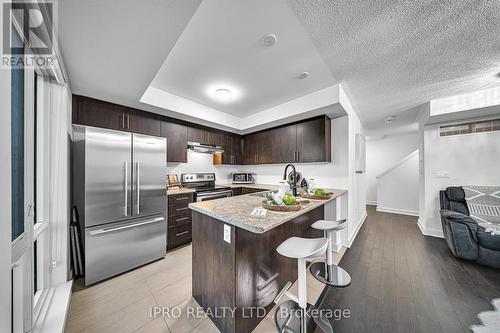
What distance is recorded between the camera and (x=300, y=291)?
1.24m

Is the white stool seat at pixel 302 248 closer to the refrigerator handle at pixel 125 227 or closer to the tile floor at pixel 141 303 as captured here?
the tile floor at pixel 141 303

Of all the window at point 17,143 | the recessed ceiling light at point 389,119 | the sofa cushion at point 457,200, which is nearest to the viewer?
the window at point 17,143

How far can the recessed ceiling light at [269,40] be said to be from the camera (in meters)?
1.59

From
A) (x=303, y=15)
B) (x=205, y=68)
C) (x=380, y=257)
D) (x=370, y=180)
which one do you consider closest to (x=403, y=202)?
(x=370, y=180)

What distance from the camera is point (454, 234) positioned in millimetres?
2443

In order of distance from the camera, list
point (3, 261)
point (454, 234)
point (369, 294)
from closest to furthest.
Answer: point (3, 261), point (369, 294), point (454, 234)

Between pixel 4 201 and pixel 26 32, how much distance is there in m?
1.21

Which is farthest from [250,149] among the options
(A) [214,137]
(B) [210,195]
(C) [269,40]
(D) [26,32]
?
(D) [26,32]

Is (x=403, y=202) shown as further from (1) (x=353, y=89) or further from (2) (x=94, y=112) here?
(2) (x=94, y=112)

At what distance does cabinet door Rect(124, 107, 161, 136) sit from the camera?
2589mm

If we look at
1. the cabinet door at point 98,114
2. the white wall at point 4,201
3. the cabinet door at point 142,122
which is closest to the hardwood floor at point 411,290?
the white wall at point 4,201

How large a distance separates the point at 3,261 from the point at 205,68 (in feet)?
7.28

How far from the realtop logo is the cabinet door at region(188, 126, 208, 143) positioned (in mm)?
2051

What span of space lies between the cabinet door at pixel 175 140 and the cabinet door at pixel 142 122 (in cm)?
12
